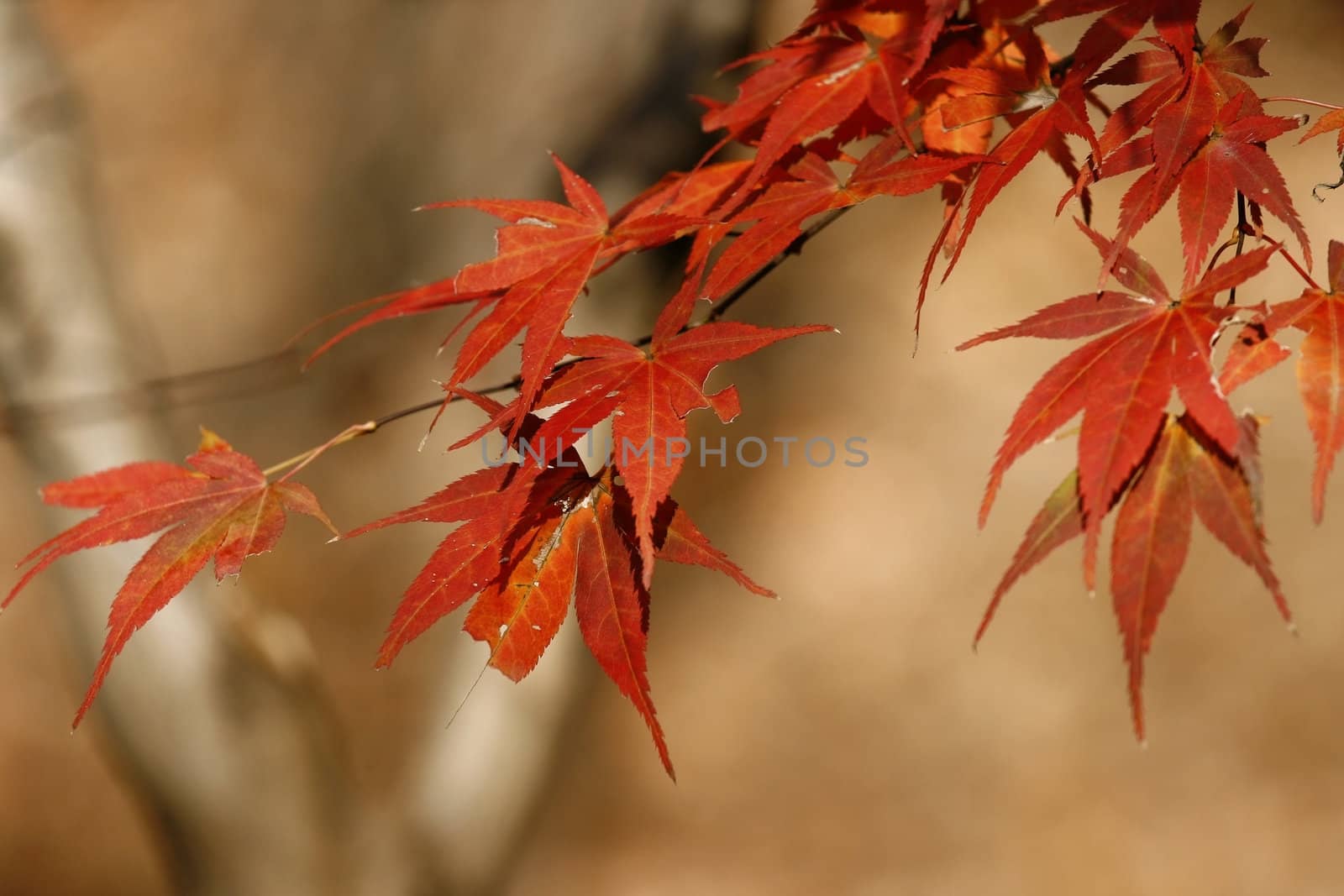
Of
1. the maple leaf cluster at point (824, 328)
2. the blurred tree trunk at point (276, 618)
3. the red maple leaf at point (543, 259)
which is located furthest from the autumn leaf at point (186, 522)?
the blurred tree trunk at point (276, 618)

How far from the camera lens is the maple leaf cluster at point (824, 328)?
14.6 inches

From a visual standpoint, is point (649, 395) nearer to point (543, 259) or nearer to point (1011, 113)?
point (543, 259)

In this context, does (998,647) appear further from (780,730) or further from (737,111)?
(737,111)

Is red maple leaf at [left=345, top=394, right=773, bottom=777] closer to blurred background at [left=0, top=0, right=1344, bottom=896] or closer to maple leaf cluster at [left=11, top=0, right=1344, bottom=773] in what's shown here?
maple leaf cluster at [left=11, top=0, right=1344, bottom=773]

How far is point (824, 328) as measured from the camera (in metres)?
0.42

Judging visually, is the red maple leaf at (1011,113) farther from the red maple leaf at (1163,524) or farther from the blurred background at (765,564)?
the blurred background at (765,564)

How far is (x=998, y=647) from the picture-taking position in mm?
2215

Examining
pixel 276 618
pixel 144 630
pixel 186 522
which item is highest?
pixel 186 522

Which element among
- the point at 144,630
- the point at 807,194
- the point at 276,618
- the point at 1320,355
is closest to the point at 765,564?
the point at 276,618

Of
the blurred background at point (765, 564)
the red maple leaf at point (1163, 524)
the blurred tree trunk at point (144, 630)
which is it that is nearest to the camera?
the red maple leaf at point (1163, 524)

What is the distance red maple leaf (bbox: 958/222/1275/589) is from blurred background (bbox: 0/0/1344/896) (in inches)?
56.3

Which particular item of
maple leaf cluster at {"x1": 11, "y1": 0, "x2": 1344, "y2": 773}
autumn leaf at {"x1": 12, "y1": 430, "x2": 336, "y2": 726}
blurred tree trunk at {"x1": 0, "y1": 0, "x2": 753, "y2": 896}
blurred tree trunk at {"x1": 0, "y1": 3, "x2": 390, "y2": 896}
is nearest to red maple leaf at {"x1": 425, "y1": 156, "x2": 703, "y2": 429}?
maple leaf cluster at {"x1": 11, "y1": 0, "x2": 1344, "y2": 773}

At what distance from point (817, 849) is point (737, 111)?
197cm

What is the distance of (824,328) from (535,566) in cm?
17
